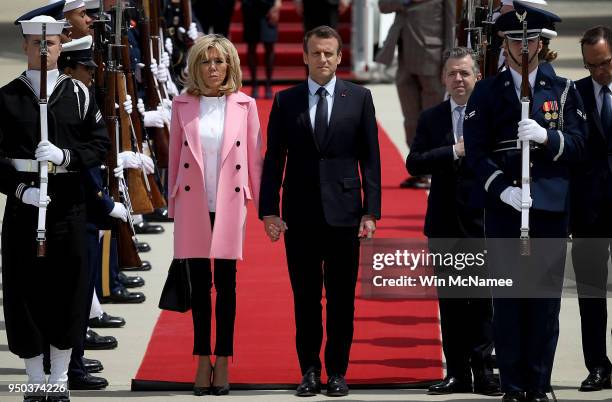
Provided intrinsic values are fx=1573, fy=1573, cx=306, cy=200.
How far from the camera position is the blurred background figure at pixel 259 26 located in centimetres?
1806

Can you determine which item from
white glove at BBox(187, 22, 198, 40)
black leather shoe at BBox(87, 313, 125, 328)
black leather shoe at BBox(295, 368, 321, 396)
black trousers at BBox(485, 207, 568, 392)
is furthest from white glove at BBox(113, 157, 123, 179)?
white glove at BBox(187, 22, 198, 40)

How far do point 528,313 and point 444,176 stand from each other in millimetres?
923

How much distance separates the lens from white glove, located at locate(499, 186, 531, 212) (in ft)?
22.1

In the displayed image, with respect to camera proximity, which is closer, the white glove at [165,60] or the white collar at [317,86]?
the white collar at [317,86]

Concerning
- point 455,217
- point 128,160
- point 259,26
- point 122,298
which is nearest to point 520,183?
point 455,217

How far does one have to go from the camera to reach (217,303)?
749 cm

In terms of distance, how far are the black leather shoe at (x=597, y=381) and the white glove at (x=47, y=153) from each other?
8.94ft

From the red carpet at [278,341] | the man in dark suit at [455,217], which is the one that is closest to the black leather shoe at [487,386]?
the man in dark suit at [455,217]

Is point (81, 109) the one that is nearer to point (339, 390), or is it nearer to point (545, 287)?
point (339, 390)

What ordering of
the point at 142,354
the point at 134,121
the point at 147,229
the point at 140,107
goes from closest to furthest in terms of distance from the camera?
1. the point at 142,354
2. the point at 134,121
3. the point at 140,107
4. the point at 147,229

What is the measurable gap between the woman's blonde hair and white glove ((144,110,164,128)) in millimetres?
2656

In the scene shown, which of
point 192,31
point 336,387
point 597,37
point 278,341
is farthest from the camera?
point 192,31

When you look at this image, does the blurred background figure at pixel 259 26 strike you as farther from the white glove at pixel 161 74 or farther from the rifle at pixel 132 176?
the rifle at pixel 132 176

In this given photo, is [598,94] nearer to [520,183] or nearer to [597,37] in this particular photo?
[597,37]
